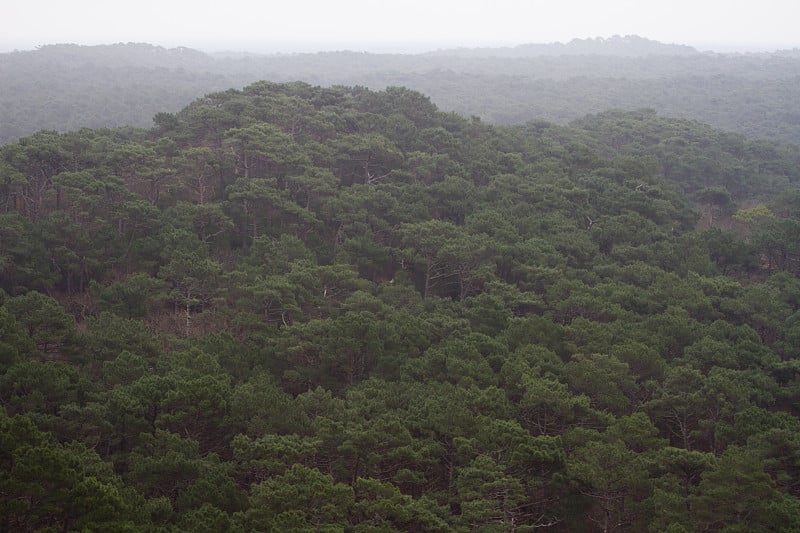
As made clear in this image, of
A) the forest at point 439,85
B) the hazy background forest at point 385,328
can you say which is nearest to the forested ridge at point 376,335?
the hazy background forest at point 385,328

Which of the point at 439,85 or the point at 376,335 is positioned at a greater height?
the point at 439,85

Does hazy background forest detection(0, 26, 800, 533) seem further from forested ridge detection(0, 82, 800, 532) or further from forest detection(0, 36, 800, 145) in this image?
forest detection(0, 36, 800, 145)

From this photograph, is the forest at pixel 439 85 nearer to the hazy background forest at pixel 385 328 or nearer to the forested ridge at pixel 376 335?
the hazy background forest at pixel 385 328

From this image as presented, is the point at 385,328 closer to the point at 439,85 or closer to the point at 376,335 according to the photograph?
the point at 376,335

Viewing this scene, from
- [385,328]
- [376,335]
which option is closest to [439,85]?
[385,328]

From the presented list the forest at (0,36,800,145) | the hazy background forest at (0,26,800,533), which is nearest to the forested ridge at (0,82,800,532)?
the hazy background forest at (0,26,800,533)

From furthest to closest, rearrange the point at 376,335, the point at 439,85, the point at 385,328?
1. the point at 439,85
2. the point at 385,328
3. the point at 376,335
